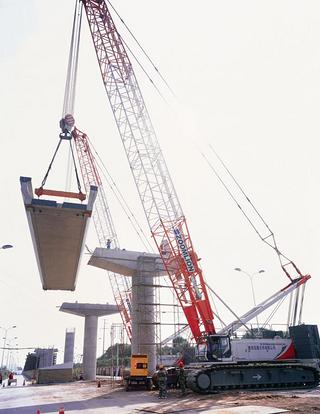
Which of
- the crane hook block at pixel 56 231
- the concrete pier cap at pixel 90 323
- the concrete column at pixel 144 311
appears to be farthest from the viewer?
the concrete pier cap at pixel 90 323

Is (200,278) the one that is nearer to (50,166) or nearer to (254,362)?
(254,362)

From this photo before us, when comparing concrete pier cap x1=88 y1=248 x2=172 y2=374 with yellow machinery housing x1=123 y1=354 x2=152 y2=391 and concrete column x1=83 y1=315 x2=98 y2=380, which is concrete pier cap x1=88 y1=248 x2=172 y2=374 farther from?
concrete column x1=83 y1=315 x2=98 y2=380

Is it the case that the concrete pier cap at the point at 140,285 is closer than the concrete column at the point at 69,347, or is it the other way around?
the concrete pier cap at the point at 140,285

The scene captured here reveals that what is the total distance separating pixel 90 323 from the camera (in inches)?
2315

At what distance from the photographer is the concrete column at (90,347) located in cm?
5516

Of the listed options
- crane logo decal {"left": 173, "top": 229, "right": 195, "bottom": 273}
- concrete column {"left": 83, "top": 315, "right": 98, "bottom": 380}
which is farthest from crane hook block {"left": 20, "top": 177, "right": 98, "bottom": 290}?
concrete column {"left": 83, "top": 315, "right": 98, "bottom": 380}

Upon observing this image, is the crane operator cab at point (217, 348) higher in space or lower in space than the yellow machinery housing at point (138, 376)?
higher

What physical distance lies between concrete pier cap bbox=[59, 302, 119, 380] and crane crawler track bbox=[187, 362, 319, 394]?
36.7 m

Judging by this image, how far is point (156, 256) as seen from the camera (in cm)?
3831

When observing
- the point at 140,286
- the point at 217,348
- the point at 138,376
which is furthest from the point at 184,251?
the point at 138,376

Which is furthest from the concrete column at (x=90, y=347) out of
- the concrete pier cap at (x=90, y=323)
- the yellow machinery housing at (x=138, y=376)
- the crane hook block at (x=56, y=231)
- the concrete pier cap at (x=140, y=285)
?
the crane hook block at (x=56, y=231)

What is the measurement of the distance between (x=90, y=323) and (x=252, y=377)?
130ft

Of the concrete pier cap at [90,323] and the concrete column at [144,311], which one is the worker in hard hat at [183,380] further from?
the concrete pier cap at [90,323]

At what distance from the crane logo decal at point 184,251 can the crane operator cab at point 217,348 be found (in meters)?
6.78
